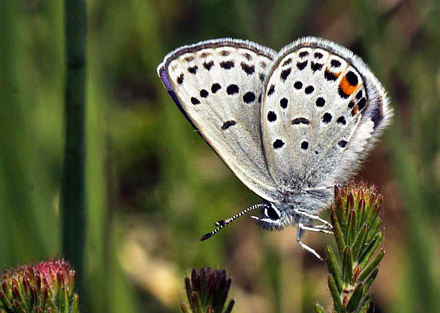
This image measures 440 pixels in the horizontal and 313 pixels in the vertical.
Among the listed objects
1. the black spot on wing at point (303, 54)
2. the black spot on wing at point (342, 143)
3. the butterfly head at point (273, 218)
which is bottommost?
the butterfly head at point (273, 218)

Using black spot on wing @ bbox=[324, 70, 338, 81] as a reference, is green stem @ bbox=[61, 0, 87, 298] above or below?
below

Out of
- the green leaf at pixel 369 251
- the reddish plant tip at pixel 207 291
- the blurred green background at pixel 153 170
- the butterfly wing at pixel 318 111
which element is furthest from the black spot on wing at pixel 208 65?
the green leaf at pixel 369 251

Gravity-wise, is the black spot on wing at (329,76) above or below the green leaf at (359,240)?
above

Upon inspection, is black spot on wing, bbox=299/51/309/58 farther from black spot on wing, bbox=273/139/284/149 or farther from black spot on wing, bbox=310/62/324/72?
black spot on wing, bbox=273/139/284/149

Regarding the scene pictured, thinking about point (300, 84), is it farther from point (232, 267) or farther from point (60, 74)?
point (232, 267)

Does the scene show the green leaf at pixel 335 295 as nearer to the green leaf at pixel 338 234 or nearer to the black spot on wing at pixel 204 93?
the green leaf at pixel 338 234

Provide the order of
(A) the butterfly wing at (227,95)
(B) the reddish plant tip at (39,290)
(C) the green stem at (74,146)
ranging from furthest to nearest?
(A) the butterfly wing at (227,95), (C) the green stem at (74,146), (B) the reddish plant tip at (39,290)

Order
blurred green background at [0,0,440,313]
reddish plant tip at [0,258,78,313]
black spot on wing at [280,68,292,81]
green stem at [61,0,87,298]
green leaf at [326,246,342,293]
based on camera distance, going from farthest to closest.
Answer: blurred green background at [0,0,440,313] < black spot on wing at [280,68,292,81] < green stem at [61,0,87,298] < green leaf at [326,246,342,293] < reddish plant tip at [0,258,78,313]

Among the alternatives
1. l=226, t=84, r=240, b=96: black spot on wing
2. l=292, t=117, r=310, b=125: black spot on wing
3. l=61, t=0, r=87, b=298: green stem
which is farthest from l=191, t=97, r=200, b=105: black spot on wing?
l=61, t=0, r=87, b=298: green stem

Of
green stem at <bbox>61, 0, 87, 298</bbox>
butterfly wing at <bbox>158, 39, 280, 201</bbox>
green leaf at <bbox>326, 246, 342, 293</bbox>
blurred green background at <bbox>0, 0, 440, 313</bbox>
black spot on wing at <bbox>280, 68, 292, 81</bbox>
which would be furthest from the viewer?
blurred green background at <bbox>0, 0, 440, 313</bbox>

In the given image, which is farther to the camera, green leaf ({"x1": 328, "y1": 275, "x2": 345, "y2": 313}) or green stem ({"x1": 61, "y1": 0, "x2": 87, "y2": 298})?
green stem ({"x1": 61, "y1": 0, "x2": 87, "y2": 298})
